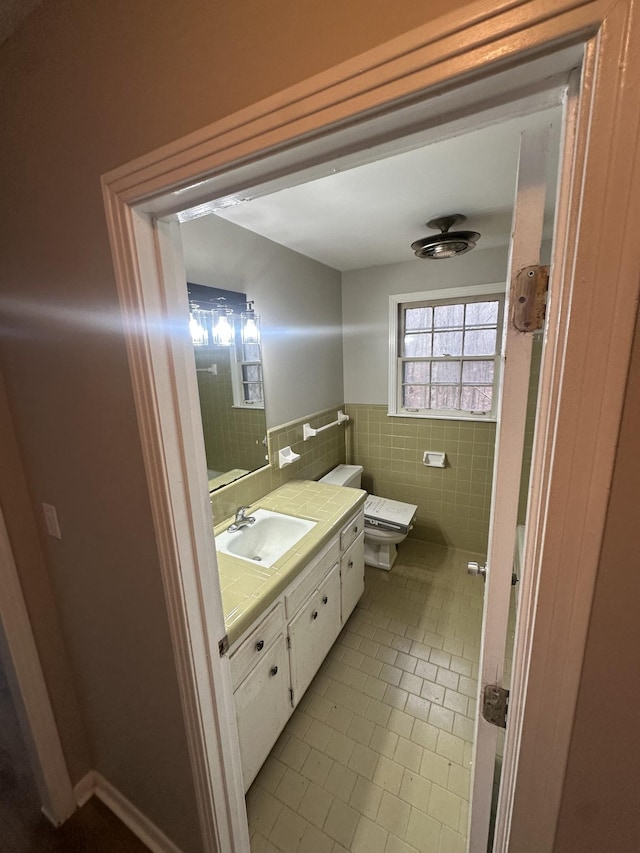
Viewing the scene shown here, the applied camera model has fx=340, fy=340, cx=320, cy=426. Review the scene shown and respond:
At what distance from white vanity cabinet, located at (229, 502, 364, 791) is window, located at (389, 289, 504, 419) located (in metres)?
1.37

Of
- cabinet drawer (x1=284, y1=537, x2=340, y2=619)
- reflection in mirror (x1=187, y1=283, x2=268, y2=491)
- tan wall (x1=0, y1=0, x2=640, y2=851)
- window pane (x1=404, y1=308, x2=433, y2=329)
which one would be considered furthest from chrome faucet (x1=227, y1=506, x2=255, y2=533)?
window pane (x1=404, y1=308, x2=433, y2=329)

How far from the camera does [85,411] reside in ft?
2.91

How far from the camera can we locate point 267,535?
1883 millimetres

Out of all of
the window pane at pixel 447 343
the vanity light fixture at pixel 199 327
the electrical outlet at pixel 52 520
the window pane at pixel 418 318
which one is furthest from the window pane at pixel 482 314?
the electrical outlet at pixel 52 520

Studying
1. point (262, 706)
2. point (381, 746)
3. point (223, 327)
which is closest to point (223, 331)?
point (223, 327)

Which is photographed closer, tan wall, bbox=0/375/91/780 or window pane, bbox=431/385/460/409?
tan wall, bbox=0/375/91/780

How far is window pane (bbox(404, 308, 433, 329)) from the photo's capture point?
2776 mm

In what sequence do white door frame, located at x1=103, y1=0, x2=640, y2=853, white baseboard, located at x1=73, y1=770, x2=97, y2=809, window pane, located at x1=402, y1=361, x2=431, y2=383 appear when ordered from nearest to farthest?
white door frame, located at x1=103, y1=0, x2=640, y2=853
white baseboard, located at x1=73, y1=770, x2=97, y2=809
window pane, located at x1=402, y1=361, x2=431, y2=383

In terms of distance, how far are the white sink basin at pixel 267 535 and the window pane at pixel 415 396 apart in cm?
159

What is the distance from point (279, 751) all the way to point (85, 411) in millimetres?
1697

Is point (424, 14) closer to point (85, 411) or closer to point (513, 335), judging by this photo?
point (513, 335)

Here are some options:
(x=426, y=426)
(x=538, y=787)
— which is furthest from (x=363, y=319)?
(x=538, y=787)

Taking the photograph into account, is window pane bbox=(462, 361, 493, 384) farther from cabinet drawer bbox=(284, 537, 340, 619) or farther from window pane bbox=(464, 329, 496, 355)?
cabinet drawer bbox=(284, 537, 340, 619)

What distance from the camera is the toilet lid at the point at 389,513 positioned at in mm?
2549
